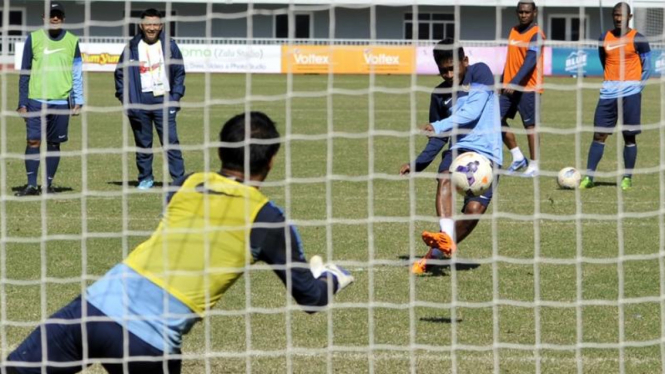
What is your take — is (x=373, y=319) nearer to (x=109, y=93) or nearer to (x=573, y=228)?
(x=573, y=228)

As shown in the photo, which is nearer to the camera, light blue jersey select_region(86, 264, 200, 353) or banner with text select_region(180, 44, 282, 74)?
light blue jersey select_region(86, 264, 200, 353)

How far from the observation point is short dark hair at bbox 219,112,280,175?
15.0 feet

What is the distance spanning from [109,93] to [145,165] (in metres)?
15.2

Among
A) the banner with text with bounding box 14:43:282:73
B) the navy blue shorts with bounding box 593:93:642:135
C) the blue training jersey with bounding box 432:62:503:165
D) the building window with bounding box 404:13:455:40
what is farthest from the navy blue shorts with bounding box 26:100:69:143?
the building window with bounding box 404:13:455:40

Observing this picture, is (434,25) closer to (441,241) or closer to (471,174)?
(471,174)

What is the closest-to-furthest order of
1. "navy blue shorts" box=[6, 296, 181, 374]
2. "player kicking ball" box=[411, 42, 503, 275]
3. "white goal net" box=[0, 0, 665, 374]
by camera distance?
"navy blue shorts" box=[6, 296, 181, 374] → "white goal net" box=[0, 0, 665, 374] → "player kicking ball" box=[411, 42, 503, 275]

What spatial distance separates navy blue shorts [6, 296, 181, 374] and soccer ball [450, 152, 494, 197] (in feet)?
12.7

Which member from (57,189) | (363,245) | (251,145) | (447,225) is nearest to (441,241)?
(447,225)

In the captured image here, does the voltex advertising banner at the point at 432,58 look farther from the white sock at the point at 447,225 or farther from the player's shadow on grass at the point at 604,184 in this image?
the white sock at the point at 447,225

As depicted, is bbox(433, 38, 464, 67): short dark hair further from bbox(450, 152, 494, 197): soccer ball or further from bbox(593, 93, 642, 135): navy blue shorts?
bbox(593, 93, 642, 135): navy blue shorts

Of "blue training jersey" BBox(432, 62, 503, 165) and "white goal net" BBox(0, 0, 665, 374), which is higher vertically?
"blue training jersey" BBox(432, 62, 503, 165)

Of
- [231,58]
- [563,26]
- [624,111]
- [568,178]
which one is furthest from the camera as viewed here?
[563,26]

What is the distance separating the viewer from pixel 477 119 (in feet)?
26.6

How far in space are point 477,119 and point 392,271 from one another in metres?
1.30
